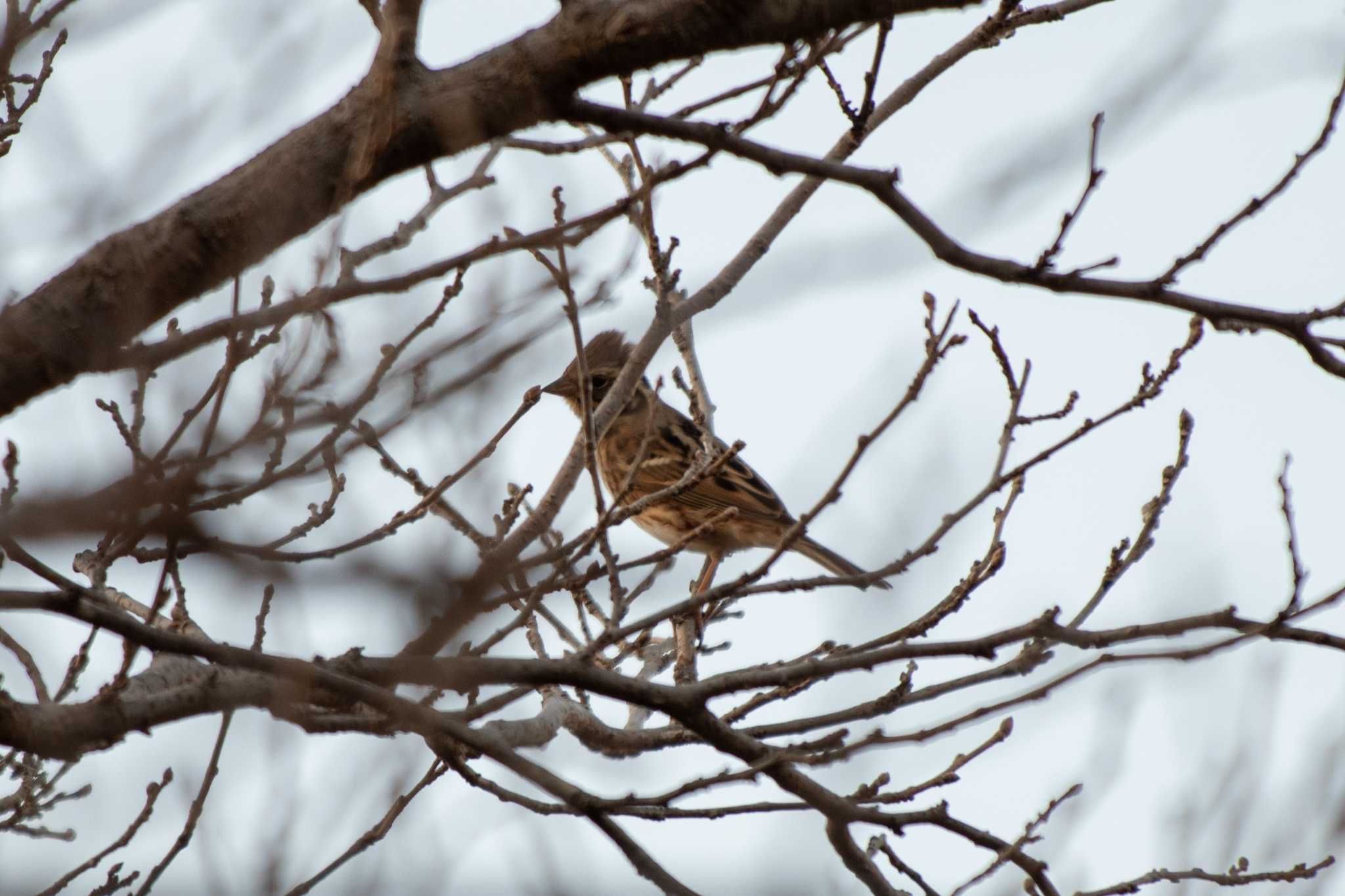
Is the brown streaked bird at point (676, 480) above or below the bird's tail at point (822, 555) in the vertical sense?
above

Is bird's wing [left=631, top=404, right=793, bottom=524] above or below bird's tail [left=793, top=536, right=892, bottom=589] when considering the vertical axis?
above

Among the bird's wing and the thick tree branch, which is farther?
the bird's wing

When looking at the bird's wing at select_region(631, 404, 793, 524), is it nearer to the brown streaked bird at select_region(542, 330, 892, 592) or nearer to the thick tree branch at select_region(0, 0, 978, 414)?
the brown streaked bird at select_region(542, 330, 892, 592)

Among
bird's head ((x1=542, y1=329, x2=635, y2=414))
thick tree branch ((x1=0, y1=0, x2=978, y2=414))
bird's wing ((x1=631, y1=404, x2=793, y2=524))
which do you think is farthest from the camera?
bird's wing ((x1=631, y1=404, x2=793, y2=524))

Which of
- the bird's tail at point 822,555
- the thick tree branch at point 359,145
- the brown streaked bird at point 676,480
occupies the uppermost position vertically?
the brown streaked bird at point 676,480

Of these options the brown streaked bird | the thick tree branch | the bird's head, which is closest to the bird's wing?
the brown streaked bird

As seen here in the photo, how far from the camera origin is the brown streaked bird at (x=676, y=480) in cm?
1005

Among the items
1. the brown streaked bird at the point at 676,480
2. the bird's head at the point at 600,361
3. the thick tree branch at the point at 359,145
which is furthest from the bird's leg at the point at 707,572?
the thick tree branch at the point at 359,145

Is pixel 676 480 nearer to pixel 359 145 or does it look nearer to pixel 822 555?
pixel 822 555

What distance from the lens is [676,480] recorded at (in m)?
10.3

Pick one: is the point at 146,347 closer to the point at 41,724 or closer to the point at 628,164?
the point at 41,724

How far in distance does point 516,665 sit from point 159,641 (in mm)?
768

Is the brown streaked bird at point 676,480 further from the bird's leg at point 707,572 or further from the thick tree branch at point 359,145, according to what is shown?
the thick tree branch at point 359,145

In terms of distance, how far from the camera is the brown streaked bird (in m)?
10.0
